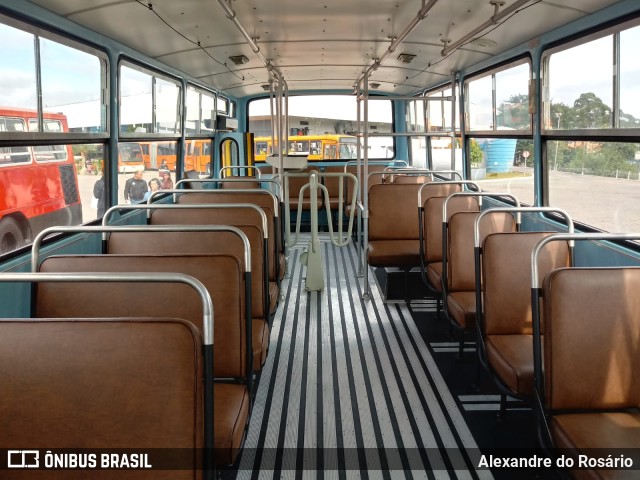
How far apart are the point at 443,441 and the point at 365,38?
3168mm

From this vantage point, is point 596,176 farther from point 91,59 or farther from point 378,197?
point 91,59

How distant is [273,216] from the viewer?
12.6 ft

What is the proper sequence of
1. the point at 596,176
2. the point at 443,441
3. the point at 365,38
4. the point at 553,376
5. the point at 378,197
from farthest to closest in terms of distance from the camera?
the point at 378,197 < the point at 365,38 < the point at 596,176 < the point at 443,441 < the point at 553,376

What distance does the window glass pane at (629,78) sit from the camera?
3.03 metres

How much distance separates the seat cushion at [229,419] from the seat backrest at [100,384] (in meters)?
0.34

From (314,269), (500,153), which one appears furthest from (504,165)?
(314,269)

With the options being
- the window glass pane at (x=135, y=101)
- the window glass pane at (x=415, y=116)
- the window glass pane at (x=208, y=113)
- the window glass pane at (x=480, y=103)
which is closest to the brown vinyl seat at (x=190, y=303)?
the window glass pane at (x=135, y=101)

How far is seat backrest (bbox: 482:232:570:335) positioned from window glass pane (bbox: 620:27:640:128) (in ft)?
3.36

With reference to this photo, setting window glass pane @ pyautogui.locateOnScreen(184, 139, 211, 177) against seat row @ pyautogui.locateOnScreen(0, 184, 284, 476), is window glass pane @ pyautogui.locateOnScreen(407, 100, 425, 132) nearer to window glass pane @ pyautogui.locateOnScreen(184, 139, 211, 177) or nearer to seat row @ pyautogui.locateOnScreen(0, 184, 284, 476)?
window glass pane @ pyautogui.locateOnScreen(184, 139, 211, 177)

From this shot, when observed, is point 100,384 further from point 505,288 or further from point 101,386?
point 505,288

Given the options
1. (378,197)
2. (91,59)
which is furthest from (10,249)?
(378,197)

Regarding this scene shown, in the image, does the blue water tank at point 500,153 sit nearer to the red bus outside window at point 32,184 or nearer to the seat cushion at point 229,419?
the red bus outside window at point 32,184

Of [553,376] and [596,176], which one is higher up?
[596,176]

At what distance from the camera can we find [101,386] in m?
1.39
